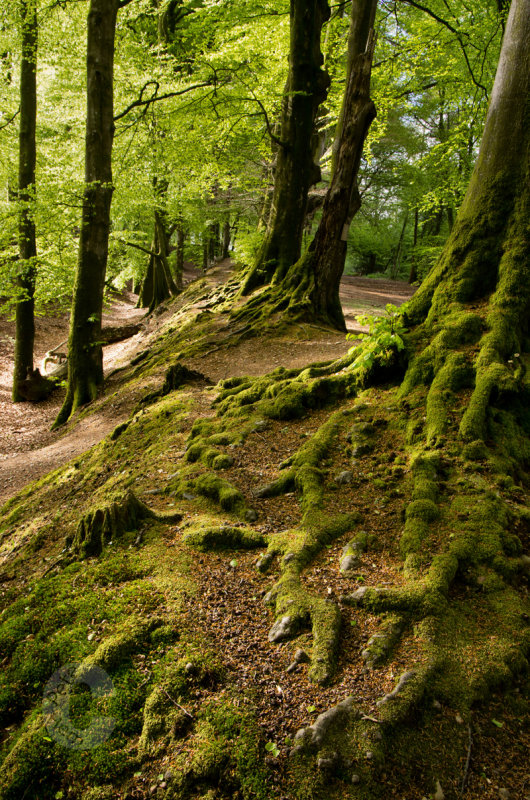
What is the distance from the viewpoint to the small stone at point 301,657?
95.1 inches

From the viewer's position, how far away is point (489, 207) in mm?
4289

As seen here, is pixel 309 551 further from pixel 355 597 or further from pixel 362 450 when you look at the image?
pixel 362 450

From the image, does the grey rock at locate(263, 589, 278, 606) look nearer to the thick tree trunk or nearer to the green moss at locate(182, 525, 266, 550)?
the green moss at locate(182, 525, 266, 550)

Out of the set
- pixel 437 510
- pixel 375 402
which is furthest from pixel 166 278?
pixel 437 510

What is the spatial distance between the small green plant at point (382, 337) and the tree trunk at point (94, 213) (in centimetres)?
660

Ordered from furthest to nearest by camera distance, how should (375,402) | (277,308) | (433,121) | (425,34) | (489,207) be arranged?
(433,121) → (425,34) → (277,308) → (375,402) → (489,207)

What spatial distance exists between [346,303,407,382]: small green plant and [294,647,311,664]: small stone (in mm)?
2836

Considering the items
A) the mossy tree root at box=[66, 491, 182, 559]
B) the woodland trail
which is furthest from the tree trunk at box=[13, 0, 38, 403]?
the mossy tree root at box=[66, 491, 182, 559]

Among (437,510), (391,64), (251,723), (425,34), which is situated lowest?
(251,723)

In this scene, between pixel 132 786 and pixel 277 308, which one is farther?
pixel 277 308

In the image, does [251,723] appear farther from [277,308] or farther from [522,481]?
[277,308]

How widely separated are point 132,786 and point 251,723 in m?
0.57

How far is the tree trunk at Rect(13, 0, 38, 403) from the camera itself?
11.1m

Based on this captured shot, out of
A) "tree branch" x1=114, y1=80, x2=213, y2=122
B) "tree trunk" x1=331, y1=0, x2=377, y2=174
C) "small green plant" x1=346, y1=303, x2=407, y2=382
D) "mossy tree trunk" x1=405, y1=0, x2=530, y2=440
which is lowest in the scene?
"small green plant" x1=346, y1=303, x2=407, y2=382
